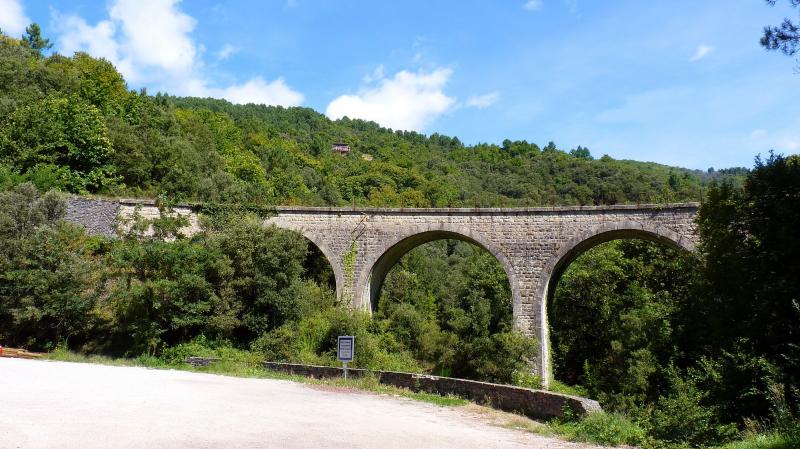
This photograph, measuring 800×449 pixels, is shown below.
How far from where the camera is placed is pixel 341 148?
83562 mm

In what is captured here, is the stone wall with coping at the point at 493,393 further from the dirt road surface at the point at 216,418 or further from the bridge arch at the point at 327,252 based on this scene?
the bridge arch at the point at 327,252

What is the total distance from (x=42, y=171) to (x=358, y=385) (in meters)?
20.5

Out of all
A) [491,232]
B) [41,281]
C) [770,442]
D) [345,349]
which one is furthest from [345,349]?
[41,281]

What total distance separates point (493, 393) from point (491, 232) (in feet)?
38.1

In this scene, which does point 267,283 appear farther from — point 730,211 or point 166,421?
point 730,211

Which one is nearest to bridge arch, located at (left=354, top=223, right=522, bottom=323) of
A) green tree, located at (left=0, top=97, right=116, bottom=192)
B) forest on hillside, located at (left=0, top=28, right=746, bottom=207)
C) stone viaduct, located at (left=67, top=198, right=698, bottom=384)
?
stone viaduct, located at (left=67, top=198, right=698, bottom=384)

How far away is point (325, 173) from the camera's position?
66562 millimetres

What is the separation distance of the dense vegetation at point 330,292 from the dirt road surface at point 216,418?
2.87 meters

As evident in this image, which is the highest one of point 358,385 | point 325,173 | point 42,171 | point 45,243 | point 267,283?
point 325,173

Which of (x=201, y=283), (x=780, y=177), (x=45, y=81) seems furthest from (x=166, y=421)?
(x=45, y=81)

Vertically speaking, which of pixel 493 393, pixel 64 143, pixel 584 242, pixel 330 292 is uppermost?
pixel 64 143

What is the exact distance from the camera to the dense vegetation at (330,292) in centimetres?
1252

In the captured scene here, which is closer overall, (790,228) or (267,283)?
(790,228)

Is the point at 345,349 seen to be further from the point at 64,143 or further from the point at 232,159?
the point at 232,159
